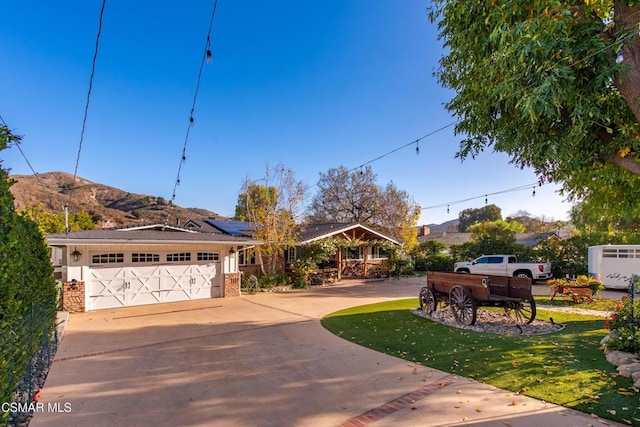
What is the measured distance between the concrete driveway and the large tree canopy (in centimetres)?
339

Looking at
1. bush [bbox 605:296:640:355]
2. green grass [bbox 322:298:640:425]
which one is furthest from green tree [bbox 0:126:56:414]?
bush [bbox 605:296:640:355]

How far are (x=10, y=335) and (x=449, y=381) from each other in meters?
5.54

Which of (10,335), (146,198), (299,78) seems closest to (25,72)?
(10,335)

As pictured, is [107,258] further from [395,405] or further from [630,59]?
[630,59]

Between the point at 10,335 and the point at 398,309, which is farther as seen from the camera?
the point at 398,309

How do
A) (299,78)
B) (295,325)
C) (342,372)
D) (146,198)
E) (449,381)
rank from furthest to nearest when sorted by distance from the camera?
(146,198)
(299,78)
(295,325)
(342,372)
(449,381)

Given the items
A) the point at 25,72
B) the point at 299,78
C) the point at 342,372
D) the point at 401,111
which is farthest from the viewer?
the point at 401,111

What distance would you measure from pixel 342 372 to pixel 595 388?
11.3 feet

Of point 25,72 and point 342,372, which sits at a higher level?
point 25,72

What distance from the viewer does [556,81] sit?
11.3 ft

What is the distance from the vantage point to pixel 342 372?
5.22m

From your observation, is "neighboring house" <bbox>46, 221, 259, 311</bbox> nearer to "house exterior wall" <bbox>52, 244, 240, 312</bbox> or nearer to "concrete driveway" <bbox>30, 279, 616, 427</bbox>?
"house exterior wall" <bbox>52, 244, 240, 312</bbox>

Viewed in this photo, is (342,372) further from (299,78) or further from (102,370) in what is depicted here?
(299,78)

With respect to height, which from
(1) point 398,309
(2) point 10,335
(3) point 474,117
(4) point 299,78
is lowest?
(1) point 398,309
